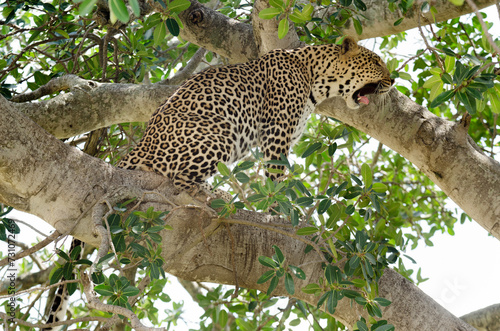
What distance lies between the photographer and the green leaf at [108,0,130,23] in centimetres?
187

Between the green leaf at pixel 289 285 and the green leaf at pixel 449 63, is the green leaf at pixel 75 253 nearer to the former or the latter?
the green leaf at pixel 289 285

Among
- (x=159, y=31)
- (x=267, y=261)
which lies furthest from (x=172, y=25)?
(x=267, y=261)

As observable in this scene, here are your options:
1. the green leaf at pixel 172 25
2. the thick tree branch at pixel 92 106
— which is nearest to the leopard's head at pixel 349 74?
the thick tree branch at pixel 92 106

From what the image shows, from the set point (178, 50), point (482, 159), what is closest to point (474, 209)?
point (482, 159)

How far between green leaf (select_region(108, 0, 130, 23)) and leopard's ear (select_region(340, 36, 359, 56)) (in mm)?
3936

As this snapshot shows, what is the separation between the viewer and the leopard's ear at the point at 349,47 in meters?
5.53

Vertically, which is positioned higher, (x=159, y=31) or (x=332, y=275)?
(x=159, y=31)

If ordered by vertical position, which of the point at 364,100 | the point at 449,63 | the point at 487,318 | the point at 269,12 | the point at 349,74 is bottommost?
the point at 487,318

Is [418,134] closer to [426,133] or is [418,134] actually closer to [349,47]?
[426,133]

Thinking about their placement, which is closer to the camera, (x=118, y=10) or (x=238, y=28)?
(x=118, y=10)

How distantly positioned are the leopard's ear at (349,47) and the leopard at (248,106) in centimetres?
1

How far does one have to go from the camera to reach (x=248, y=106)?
16.1 ft

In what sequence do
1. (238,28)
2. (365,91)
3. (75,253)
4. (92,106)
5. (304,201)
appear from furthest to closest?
(238,28) < (365,91) < (92,106) < (75,253) < (304,201)

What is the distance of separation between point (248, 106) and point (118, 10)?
3.05m
